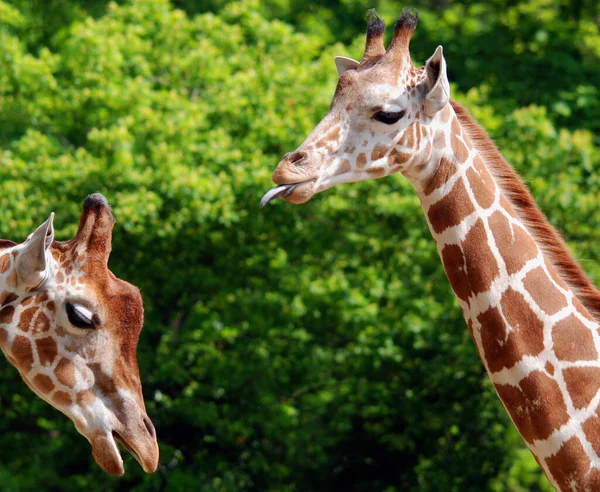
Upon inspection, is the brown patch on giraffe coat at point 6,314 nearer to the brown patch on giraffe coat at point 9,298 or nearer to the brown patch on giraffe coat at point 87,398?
the brown patch on giraffe coat at point 9,298

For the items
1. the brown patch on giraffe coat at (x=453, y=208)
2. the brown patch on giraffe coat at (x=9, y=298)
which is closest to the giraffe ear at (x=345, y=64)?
the brown patch on giraffe coat at (x=453, y=208)

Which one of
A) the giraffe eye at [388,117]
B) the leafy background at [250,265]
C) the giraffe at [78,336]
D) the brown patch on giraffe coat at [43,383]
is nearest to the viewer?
the giraffe at [78,336]

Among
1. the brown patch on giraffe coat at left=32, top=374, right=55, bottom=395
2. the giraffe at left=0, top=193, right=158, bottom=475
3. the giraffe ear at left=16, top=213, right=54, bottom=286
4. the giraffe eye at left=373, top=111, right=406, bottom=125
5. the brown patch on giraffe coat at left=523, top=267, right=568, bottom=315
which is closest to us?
the giraffe ear at left=16, top=213, right=54, bottom=286

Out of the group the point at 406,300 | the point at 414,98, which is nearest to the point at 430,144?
the point at 414,98

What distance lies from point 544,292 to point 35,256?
2550mm

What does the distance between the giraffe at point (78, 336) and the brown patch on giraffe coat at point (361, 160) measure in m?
1.32

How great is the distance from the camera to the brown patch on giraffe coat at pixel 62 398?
525cm

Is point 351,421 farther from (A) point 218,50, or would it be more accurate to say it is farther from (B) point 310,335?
(A) point 218,50

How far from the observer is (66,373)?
5.25m

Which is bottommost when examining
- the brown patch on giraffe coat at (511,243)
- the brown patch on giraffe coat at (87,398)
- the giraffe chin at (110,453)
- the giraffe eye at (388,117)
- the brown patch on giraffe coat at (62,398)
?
the giraffe chin at (110,453)

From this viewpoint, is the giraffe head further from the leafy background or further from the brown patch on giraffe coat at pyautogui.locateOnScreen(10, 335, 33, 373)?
the leafy background

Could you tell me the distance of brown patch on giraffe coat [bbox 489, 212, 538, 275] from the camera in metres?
5.48

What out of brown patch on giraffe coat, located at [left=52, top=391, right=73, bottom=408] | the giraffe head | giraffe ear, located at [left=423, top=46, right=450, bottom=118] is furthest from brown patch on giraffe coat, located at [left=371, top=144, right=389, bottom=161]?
brown patch on giraffe coat, located at [left=52, top=391, right=73, bottom=408]

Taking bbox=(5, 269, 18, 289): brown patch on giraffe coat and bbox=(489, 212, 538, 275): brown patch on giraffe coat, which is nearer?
bbox=(5, 269, 18, 289): brown patch on giraffe coat
